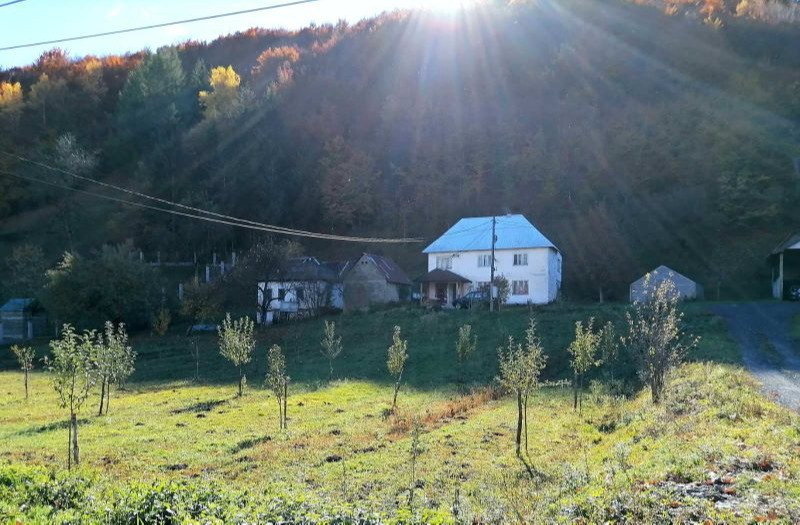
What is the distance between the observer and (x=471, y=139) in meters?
81.2

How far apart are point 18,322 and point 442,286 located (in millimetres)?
38178

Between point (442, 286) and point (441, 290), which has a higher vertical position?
point (442, 286)

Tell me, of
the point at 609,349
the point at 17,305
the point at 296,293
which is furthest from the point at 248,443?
the point at 17,305

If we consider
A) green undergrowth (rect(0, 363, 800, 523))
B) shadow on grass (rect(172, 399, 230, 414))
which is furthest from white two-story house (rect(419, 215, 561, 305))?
shadow on grass (rect(172, 399, 230, 414))

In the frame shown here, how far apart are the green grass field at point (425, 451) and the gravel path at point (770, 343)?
0.73 m

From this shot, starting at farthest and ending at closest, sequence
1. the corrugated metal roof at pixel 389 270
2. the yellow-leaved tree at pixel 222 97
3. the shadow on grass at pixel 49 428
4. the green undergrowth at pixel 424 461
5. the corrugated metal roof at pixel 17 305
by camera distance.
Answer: the yellow-leaved tree at pixel 222 97 → the corrugated metal roof at pixel 17 305 → the corrugated metal roof at pixel 389 270 → the shadow on grass at pixel 49 428 → the green undergrowth at pixel 424 461

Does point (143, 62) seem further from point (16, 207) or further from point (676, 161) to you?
point (676, 161)

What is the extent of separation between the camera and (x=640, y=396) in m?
19.7

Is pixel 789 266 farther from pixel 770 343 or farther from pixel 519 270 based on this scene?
pixel 770 343

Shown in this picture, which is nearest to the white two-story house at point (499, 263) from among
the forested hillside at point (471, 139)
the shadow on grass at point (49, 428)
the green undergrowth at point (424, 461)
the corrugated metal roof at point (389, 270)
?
the corrugated metal roof at point (389, 270)

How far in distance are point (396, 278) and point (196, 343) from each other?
18214 millimetres

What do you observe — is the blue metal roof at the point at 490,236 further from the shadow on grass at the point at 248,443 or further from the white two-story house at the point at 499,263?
the shadow on grass at the point at 248,443

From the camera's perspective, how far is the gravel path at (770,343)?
16.9 meters

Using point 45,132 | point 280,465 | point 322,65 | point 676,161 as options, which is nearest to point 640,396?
point 280,465
